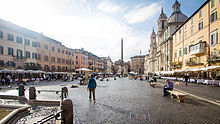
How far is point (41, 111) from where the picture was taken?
601 cm

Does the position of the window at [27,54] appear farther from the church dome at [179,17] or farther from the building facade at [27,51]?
the church dome at [179,17]

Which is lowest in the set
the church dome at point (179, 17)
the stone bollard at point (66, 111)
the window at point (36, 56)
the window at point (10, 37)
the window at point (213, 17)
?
the stone bollard at point (66, 111)

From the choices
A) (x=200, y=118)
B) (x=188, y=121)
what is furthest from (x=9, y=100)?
(x=200, y=118)

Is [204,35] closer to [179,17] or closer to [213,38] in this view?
[213,38]

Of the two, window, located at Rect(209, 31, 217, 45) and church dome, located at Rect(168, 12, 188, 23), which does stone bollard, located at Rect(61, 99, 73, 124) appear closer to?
window, located at Rect(209, 31, 217, 45)

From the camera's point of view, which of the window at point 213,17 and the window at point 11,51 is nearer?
the window at point 213,17

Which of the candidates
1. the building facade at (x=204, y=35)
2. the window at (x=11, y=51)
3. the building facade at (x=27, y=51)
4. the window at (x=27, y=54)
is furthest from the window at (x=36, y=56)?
the building facade at (x=204, y=35)

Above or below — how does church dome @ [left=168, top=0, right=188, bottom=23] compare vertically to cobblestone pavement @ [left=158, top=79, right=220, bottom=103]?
above

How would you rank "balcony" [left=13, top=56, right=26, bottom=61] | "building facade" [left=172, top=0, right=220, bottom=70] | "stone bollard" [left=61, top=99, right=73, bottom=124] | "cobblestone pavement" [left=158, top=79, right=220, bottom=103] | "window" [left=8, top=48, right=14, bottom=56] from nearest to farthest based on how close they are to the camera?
"stone bollard" [left=61, top=99, right=73, bottom=124] → "cobblestone pavement" [left=158, top=79, right=220, bottom=103] → "building facade" [left=172, top=0, right=220, bottom=70] → "window" [left=8, top=48, right=14, bottom=56] → "balcony" [left=13, top=56, right=26, bottom=61]

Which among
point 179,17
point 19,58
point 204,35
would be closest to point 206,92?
point 204,35

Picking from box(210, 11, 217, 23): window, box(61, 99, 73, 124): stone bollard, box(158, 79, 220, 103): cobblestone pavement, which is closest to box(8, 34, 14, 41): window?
Answer: box(61, 99, 73, 124): stone bollard

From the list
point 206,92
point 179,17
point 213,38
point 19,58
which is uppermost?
point 179,17

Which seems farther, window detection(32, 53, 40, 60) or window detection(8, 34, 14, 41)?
window detection(32, 53, 40, 60)

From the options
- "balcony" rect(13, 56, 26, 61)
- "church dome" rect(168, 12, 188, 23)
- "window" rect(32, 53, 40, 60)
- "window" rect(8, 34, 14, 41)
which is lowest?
"balcony" rect(13, 56, 26, 61)
